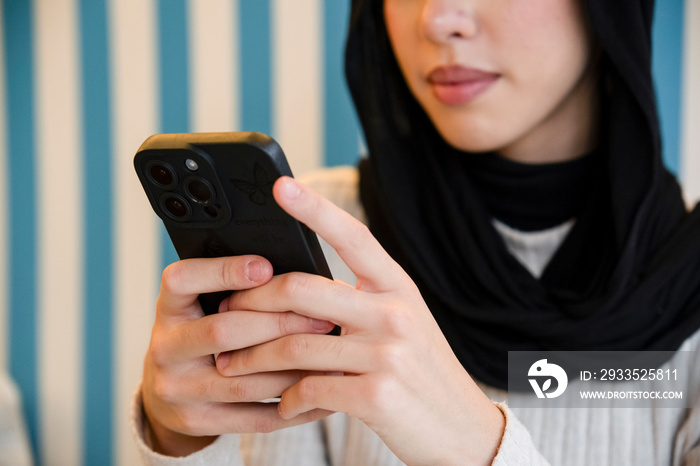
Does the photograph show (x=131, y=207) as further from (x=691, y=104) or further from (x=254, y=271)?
(x=691, y=104)

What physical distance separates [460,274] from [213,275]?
0.50 m

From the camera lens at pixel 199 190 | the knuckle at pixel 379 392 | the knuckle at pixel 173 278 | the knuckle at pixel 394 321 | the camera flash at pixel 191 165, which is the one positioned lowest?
the knuckle at pixel 379 392

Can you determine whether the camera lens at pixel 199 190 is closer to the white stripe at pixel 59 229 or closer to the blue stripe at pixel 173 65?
the blue stripe at pixel 173 65

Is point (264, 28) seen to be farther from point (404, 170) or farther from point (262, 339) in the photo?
point (262, 339)

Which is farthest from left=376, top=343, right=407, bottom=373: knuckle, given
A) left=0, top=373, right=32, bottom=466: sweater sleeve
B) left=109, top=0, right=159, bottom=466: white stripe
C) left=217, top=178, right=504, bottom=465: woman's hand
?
left=0, top=373, right=32, bottom=466: sweater sleeve

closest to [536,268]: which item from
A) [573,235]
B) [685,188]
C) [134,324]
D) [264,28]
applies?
[573,235]

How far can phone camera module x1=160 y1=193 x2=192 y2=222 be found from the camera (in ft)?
1.44

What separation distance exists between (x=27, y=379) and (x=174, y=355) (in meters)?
1.02

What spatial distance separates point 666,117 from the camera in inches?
42.3

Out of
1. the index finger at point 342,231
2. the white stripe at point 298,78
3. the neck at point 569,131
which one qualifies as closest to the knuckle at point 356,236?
the index finger at point 342,231

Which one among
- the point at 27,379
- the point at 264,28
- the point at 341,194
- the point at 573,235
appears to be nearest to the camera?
the point at 573,235

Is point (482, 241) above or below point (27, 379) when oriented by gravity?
above

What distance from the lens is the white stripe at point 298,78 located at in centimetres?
113

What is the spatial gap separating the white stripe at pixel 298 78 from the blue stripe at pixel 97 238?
38 cm
